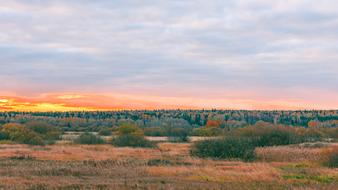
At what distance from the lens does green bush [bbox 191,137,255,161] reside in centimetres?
4491

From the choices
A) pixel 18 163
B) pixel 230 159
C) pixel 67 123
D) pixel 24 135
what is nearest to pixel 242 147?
pixel 230 159

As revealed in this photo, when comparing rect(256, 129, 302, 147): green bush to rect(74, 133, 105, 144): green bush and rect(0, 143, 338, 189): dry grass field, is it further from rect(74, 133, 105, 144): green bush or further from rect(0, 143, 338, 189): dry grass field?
rect(0, 143, 338, 189): dry grass field

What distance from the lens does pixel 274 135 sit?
64.6 metres

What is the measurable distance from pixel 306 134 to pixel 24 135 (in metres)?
37.9

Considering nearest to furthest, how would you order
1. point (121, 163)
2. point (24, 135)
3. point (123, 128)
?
point (121, 163) → point (24, 135) → point (123, 128)

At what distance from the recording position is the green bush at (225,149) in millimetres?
44906

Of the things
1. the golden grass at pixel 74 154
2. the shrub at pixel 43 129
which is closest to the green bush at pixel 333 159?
the golden grass at pixel 74 154

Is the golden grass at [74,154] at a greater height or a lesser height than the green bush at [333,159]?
lesser

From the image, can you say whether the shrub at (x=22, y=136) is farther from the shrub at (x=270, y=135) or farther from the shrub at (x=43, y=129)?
the shrub at (x=270, y=135)

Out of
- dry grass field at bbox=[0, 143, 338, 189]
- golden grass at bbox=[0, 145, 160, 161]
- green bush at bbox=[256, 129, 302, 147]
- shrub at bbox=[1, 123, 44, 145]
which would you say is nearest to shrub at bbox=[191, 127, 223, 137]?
green bush at bbox=[256, 129, 302, 147]

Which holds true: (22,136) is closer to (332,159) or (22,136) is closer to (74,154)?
(74,154)

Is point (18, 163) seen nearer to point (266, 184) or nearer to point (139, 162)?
point (139, 162)

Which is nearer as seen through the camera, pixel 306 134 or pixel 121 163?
pixel 121 163

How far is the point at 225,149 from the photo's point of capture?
45.5m
